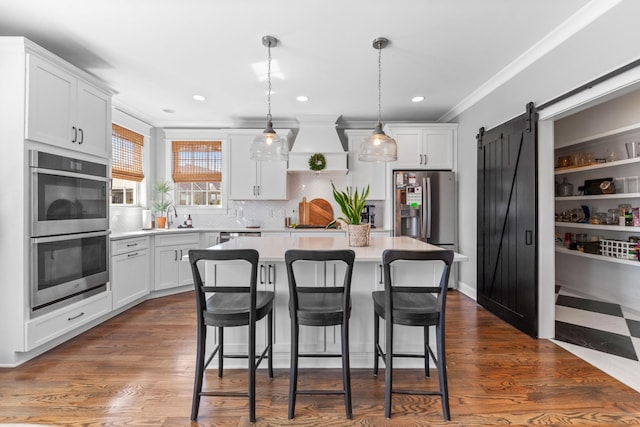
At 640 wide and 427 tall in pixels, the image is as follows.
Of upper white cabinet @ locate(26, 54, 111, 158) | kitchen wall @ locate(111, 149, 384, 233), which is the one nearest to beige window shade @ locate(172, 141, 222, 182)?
kitchen wall @ locate(111, 149, 384, 233)

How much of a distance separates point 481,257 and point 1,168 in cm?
475

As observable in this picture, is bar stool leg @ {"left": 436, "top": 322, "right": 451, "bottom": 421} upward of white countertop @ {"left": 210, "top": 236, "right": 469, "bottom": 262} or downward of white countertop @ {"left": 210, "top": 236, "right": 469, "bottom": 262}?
downward

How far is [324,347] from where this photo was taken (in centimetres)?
243

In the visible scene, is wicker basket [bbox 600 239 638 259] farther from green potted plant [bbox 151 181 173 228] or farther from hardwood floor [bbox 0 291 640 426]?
green potted plant [bbox 151 181 173 228]

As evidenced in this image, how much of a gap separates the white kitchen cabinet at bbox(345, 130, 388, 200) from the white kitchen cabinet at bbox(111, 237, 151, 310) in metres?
3.14

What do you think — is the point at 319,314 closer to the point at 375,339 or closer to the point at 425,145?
the point at 375,339

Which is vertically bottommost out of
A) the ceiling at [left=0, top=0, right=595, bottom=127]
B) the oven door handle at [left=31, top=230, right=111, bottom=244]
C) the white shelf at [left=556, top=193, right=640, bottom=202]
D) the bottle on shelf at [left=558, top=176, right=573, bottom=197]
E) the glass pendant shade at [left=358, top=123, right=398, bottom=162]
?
the oven door handle at [left=31, top=230, right=111, bottom=244]

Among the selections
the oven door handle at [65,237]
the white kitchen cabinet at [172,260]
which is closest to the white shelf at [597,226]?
the white kitchen cabinet at [172,260]

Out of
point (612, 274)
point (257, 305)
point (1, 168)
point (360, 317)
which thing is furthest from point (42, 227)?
point (612, 274)

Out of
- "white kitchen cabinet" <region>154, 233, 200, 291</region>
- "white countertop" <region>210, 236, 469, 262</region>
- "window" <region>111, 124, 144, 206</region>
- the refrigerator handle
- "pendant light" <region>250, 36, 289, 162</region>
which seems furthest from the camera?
the refrigerator handle

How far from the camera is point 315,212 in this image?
529 centimetres

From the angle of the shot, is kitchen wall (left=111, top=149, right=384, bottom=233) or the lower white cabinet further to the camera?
kitchen wall (left=111, top=149, right=384, bottom=233)

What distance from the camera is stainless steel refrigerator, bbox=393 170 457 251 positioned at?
4555mm

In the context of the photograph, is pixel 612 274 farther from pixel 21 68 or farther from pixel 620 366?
pixel 21 68
